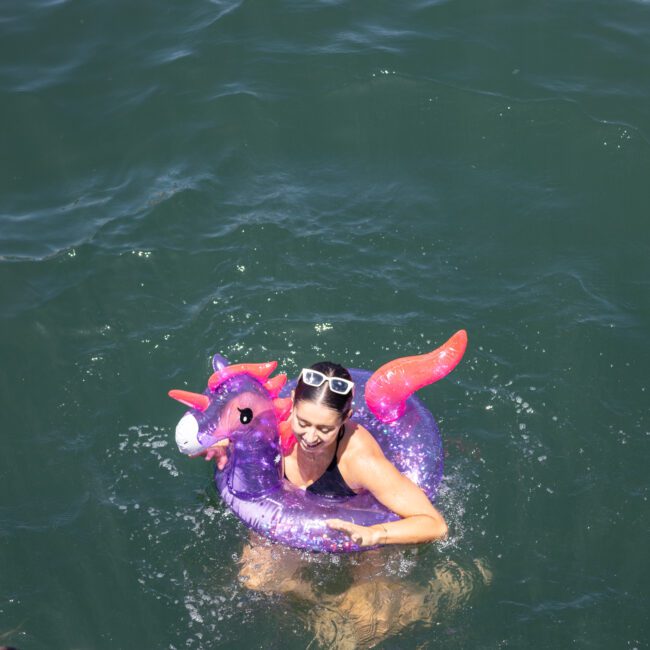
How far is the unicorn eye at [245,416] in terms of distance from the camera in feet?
18.5

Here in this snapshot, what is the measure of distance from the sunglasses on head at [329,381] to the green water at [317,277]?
1519mm

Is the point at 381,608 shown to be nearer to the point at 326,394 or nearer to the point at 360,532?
the point at 360,532

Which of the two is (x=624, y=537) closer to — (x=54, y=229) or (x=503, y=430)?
(x=503, y=430)

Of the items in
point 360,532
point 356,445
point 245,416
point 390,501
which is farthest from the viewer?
point 245,416

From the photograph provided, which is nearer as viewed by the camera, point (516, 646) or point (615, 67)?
point (516, 646)

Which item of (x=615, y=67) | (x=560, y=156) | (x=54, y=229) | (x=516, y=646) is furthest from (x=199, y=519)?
(x=615, y=67)

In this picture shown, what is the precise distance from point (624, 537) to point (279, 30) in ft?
23.2

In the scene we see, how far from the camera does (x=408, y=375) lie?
591 centimetres

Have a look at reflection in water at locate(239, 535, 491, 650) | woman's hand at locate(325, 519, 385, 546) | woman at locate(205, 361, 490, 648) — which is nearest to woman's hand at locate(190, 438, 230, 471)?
woman at locate(205, 361, 490, 648)

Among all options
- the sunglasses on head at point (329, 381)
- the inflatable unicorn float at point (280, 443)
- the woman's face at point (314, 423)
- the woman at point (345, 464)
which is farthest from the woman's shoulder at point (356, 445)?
the sunglasses on head at point (329, 381)

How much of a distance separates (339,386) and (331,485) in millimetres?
951

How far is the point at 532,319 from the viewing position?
7.57m

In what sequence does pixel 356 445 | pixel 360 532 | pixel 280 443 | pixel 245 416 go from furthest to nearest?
pixel 280 443 → pixel 245 416 → pixel 356 445 → pixel 360 532

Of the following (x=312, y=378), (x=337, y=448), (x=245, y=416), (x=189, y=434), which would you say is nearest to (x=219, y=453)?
(x=189, y=434)
